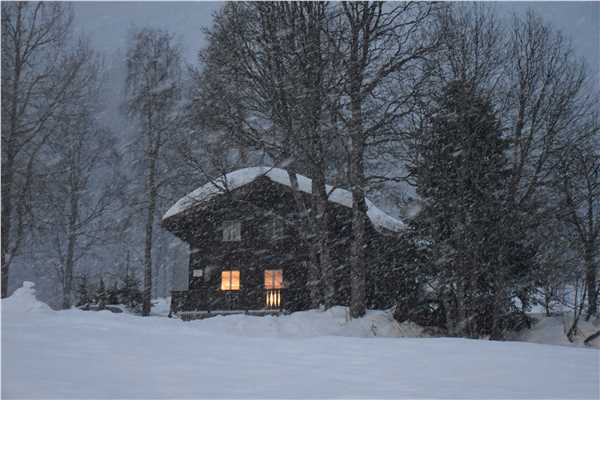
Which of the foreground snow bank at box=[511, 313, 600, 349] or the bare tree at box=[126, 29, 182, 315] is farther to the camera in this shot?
the bare tree at box=[126, 29, 182, 315]

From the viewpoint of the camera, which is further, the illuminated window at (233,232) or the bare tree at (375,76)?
the illuminated window at (233,232)

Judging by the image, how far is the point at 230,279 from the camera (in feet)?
65.5

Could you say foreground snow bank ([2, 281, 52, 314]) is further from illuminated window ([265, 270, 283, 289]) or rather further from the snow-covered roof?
illuminated window ([265, 270, 283, 289])

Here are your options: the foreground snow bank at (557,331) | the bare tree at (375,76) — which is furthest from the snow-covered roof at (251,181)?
the foreground snow bank at (557,331)

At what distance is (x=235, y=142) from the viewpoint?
48.0 ft

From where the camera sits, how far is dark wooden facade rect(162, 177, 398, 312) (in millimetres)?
17859

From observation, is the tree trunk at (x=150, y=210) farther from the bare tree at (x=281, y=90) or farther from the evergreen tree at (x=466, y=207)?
the evergreen tree at (x=466, y=207)

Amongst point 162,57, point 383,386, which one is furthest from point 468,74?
point 162,57

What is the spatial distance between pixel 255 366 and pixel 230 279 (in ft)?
52.6

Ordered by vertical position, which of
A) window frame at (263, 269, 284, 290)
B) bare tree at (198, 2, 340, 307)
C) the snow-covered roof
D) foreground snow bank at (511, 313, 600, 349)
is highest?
bare tree at (198, 2, 340, 307)

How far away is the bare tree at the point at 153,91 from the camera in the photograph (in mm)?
20234

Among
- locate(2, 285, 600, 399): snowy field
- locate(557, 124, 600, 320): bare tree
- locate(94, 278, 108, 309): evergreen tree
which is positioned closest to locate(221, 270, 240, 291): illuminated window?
locate(94, 278, 108, 309): evergreen tree

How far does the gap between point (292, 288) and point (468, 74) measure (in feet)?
32.5

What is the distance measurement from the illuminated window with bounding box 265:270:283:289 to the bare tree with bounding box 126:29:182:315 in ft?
15.9
